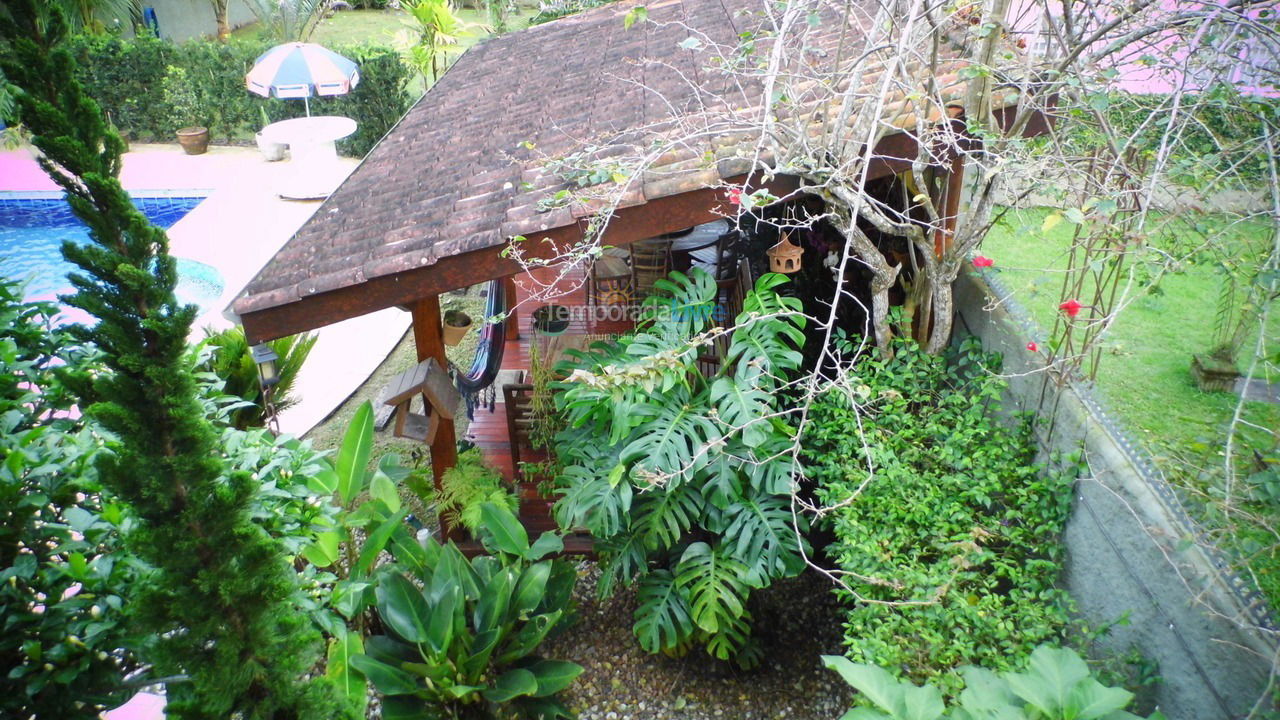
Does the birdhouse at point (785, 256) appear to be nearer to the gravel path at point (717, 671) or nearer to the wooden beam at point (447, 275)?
the wooden beam at point (447, 275)

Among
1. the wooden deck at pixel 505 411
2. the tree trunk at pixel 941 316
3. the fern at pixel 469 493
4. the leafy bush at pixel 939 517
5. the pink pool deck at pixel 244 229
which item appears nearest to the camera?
the leafy bush at pixel 939 517

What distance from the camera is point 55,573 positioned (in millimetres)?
2791

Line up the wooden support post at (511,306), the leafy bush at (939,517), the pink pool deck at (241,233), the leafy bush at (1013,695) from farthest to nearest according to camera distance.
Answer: the pink pool deck at (241,233) → the wooden support post at (511,306) → the leafy bush at (939,517) → the leafy bush at (1013,695)

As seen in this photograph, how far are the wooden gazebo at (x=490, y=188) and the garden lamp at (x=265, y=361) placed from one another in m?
0.78

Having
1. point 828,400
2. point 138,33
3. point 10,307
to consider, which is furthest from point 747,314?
point 138,33

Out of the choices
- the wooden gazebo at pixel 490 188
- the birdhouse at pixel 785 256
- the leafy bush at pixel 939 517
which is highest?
the wooden gazebo at pixel 490 188

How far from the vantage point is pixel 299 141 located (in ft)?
46.1

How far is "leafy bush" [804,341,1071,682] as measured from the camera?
11.6ft

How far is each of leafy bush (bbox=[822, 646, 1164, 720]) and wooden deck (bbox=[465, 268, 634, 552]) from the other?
3.03 metres

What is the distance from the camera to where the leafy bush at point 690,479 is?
436 cm

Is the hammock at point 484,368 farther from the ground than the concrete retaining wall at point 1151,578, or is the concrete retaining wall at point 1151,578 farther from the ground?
the concrete retaining wall at point 1151,578

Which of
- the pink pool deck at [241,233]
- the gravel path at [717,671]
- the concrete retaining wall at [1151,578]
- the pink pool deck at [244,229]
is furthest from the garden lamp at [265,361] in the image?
the concrete retaining wall at [1151,578]

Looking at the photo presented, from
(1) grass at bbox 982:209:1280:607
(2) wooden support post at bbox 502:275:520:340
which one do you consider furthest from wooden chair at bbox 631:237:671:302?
(1) grass at bbox 982:209:1280:607

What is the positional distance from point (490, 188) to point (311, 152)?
10.6 m
